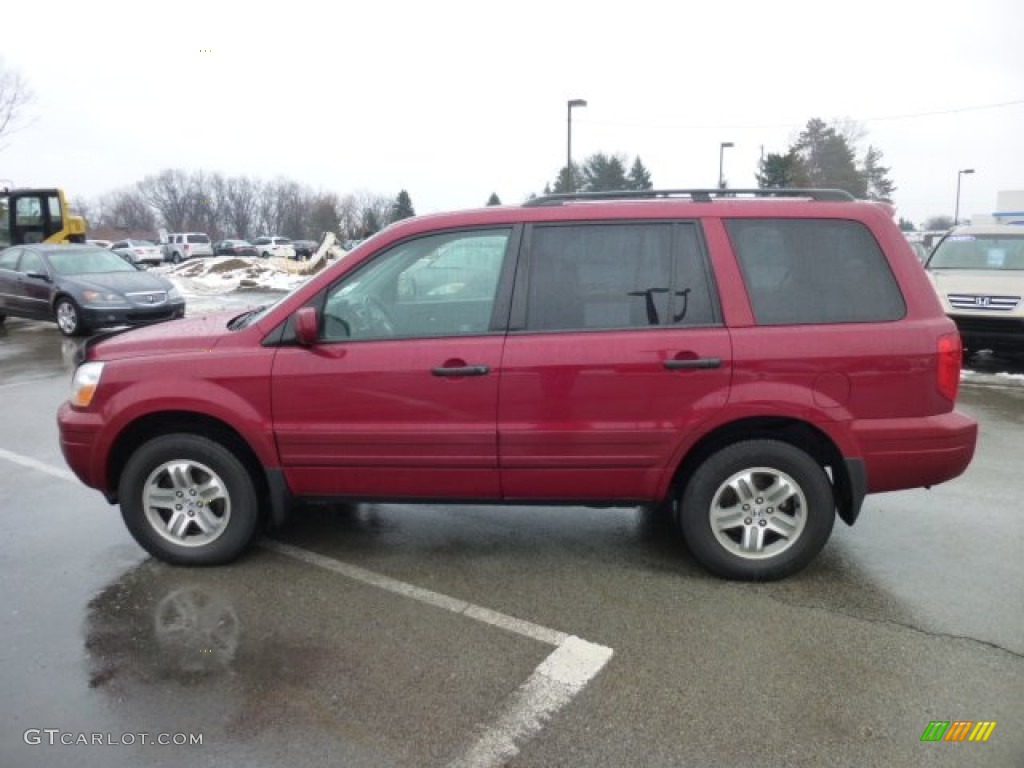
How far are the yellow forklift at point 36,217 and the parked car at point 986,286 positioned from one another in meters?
22.4

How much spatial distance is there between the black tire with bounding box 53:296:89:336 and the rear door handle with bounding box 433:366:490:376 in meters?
11.4

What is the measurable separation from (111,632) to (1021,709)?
3.69 metres

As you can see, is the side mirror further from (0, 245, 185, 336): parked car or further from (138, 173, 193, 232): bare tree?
(138, 173, 193, 232): bare tree

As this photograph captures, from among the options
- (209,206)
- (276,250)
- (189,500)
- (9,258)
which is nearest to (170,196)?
(209,206)

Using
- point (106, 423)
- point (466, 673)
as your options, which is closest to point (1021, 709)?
point (466, 673)

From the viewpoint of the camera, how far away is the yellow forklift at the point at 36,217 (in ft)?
74.3

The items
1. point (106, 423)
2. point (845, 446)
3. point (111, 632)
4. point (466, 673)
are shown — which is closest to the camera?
point (466, 673)

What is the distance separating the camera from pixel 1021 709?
113 inches

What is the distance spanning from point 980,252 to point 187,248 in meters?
46.2

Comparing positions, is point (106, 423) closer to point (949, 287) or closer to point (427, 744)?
point (427, 744)

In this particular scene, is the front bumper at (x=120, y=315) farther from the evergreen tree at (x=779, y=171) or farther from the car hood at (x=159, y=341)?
the evergreen tree at (x=779, y=171)

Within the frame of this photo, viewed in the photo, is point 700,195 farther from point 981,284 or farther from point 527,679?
point 981,284

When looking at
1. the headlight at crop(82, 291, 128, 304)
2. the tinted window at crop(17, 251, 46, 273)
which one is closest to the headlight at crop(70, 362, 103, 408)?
the headlight at crop(82, 291, 128, 304)

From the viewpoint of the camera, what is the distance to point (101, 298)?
12.8 m
